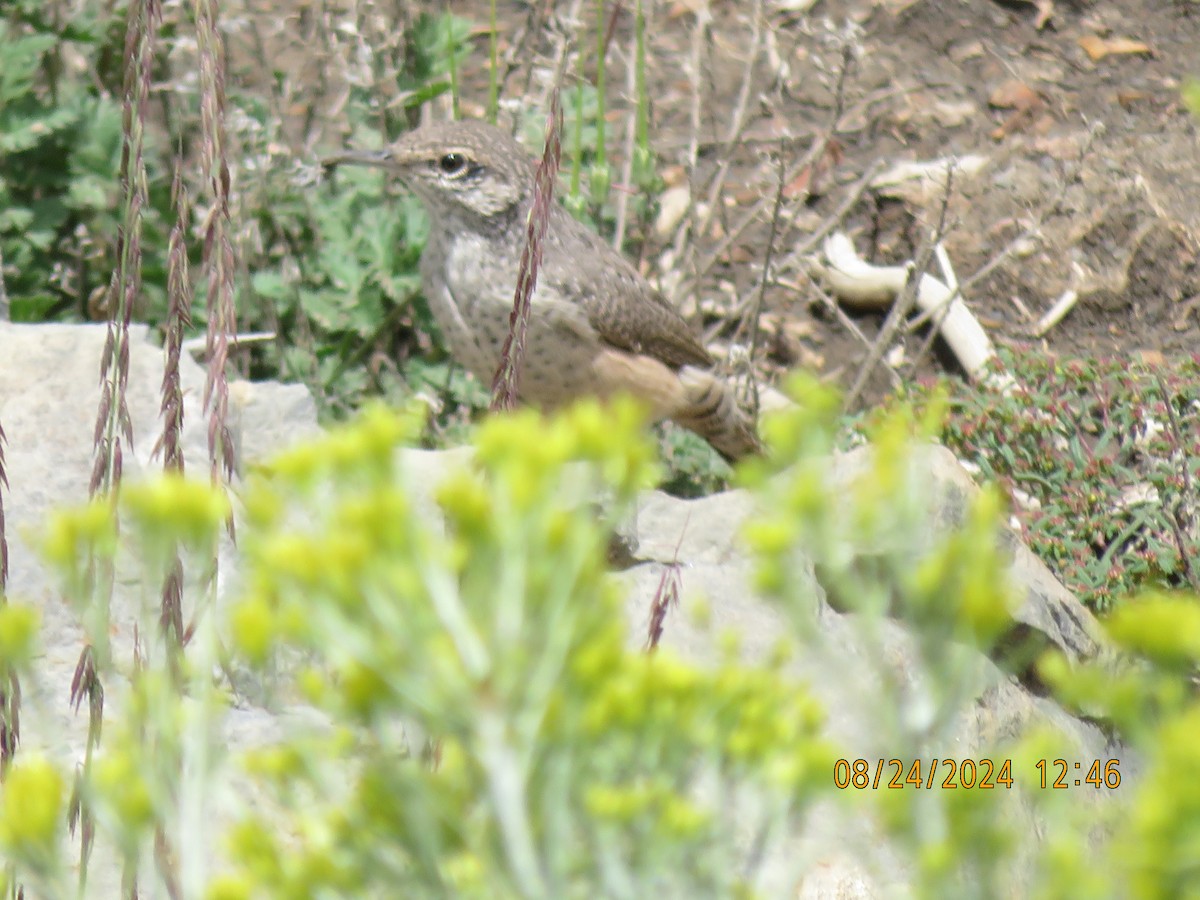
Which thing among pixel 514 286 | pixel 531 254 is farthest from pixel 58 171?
pixel 531 254

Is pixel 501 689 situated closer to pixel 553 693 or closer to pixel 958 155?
pixel 553 693

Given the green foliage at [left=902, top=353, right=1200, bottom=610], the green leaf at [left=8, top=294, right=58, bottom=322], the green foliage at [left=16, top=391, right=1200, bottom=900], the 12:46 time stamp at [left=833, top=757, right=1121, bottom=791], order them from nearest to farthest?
1. the green foliage at [left=16, top=391, right=1200, bottom=900]
2. the 12:46 time stamp at [left=833, top=757, right=1121, bottom=791]
3. the green foliage at [left=902, top=353, right=1200, bottom=610]
4. the green leaf at [left=8, top=294, right=58, bottom=322]

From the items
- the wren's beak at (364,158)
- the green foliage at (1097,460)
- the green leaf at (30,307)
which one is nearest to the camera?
the green foliage at (1097,460)

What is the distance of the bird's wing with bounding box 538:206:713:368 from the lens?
5395 millimetres

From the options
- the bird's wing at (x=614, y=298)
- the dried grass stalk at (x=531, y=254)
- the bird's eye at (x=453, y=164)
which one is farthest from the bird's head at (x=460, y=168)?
the dried grass stalk at (x=531, y=254)

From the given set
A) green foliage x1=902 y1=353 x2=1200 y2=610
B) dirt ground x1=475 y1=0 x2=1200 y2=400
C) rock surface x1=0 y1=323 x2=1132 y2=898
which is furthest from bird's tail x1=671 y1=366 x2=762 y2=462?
rock surface x1=0 y1=323 x2=1132 y2=898

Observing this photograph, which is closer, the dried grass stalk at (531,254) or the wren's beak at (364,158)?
the dried grass stalk at (531,254)

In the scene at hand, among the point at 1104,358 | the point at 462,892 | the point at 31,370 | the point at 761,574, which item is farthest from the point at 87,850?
the point at 1104,358

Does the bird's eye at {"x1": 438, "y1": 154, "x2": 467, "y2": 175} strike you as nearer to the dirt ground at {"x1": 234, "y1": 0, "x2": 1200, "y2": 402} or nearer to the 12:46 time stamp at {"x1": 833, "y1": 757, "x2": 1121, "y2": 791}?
the dirt ground at {"x1": 234, "y1": 0, "x2": 1200, "y2": 402}

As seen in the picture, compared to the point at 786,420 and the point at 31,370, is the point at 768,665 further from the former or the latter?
the point at 31,370

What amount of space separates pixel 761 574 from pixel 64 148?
203 inches

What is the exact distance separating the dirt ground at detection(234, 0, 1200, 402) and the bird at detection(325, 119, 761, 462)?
474 millimetres

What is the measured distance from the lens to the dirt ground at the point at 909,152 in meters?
6.36

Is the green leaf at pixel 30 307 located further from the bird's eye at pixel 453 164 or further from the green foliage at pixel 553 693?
the green foliage at pixel 553 693
